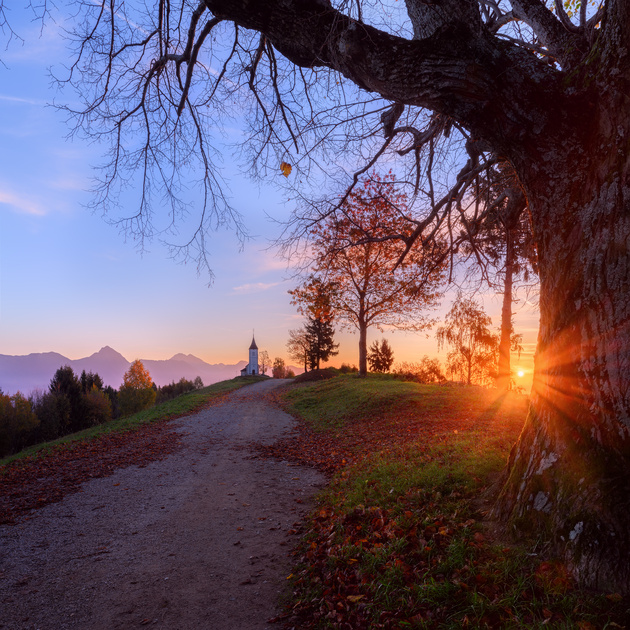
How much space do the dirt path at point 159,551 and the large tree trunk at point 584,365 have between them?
8.92 feet

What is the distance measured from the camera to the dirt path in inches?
136

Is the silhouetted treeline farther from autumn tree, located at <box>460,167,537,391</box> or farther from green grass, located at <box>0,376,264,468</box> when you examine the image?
autumn tree, located at <box>460,167,537,391</box>

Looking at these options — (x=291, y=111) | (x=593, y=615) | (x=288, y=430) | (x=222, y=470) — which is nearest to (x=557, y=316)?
(x=593, y=615)

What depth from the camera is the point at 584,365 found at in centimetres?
300

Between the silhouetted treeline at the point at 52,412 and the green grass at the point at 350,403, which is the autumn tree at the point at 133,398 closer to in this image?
the silhouetted treeline at the point at 52,412

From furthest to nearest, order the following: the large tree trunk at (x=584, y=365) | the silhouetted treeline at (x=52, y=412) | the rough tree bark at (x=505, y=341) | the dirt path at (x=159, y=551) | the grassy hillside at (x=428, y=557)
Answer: the silhouetted treeline at (x=52, y=412) < the rough tree bark at (x=505, y=341) < the dirt path at (x=159, y=551) < the large tree trunk at (x=584, y=365) < the grassy hillside at (x=428, y=557)

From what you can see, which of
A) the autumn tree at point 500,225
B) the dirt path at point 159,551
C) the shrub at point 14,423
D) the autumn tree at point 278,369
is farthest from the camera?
the autumn tree at point 278,369

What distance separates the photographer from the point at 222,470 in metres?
8.09

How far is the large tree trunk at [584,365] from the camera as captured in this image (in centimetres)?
271

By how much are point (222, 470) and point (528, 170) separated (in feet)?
25.7

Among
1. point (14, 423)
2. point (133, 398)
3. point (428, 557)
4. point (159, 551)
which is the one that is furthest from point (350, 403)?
point (133, 398)

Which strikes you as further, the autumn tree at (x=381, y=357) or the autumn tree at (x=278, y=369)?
the autumn tree at (x=278, y=369)

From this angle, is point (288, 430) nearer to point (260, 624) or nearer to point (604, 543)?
point (260, 624)

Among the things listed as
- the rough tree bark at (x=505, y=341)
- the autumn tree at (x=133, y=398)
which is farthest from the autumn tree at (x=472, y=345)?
the autumn tree at (x=133, y=398)
